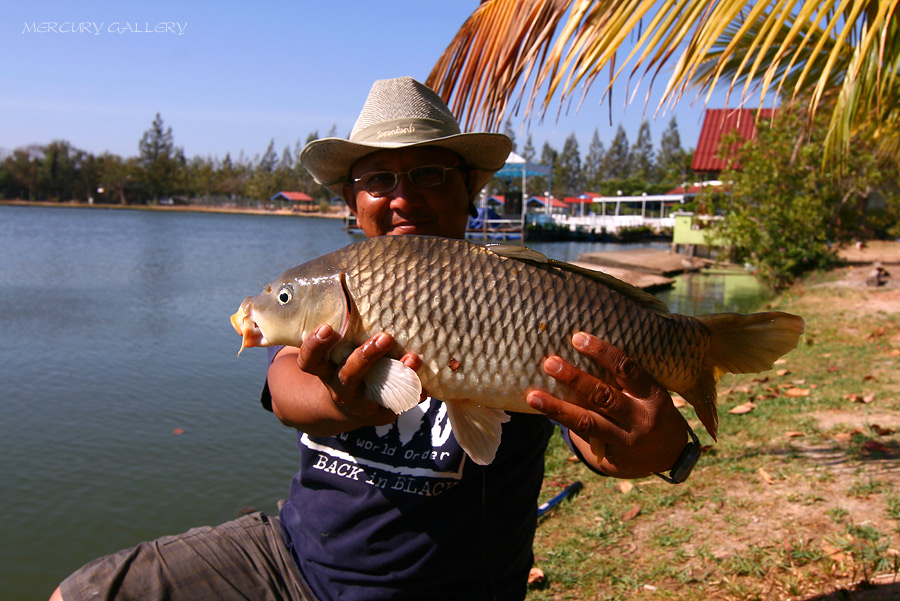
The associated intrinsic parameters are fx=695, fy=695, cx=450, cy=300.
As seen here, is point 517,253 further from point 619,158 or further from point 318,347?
point 619,158

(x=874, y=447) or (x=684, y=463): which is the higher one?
(x=684, y=463)

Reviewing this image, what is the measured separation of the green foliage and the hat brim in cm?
1283

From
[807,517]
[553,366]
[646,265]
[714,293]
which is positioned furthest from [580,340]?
[646,265]

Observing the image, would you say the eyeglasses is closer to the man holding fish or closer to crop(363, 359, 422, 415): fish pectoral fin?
the man holding fish

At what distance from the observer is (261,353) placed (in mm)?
9547

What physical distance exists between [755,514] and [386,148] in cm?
251

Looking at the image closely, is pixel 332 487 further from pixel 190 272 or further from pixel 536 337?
pixel 190 272

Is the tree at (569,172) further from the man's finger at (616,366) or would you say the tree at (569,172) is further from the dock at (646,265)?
the man's finger at (616,366)

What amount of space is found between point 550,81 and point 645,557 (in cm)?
210

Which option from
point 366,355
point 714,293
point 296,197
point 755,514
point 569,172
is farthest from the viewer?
point 569,172

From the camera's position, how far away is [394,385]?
4.76ft

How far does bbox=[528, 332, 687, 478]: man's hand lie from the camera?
149 centimetres

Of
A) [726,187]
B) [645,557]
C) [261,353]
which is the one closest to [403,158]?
[645,557]

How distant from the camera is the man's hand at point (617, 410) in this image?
1486mm
